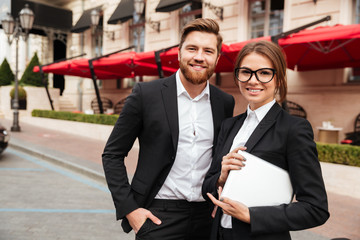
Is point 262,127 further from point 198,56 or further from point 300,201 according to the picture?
point 198,56

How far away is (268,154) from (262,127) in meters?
0.15

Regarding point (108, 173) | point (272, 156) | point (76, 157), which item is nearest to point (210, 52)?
point (272, 156)

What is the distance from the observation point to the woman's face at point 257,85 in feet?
5.27

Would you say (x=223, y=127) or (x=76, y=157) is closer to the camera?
(x=223, y=127)

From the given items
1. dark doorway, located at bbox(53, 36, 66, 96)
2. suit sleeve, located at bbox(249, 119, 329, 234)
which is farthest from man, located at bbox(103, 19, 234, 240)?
dark doorway, located at bbox(53, 36, 66, 96)

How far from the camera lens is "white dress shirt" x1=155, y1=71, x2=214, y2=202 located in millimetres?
1966

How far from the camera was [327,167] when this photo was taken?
6.35m

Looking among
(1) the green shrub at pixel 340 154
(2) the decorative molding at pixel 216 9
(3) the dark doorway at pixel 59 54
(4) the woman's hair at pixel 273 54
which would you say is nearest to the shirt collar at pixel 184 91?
(4) the woman's hair at pixel 273 54

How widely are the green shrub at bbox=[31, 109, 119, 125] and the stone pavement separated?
2.57ft

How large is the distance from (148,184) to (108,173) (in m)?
0.24

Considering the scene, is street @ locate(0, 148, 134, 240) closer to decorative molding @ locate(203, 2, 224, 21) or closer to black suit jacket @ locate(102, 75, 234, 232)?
black suit jacket @ locate(102, 75, 234, 232)

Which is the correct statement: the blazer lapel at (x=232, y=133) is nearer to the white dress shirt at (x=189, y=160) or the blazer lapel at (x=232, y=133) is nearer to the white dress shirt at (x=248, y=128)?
the white dress shirt at (x=248, y=128)

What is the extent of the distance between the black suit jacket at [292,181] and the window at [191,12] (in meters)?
13.0

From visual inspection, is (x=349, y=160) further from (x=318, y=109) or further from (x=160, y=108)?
(x=160, y=108)
